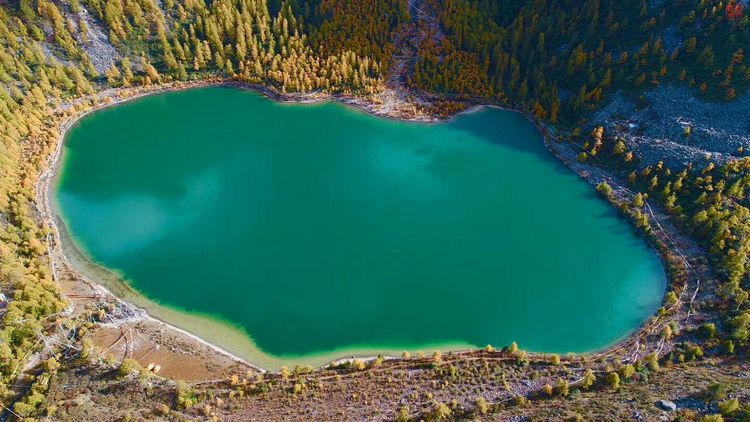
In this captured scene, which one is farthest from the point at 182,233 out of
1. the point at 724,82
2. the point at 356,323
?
the point at 724,82

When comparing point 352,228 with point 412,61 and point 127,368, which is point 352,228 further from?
point 412,61

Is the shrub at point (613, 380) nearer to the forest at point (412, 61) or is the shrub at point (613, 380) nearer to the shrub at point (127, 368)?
the forest at point (412, 61)

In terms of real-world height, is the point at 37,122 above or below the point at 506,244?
above

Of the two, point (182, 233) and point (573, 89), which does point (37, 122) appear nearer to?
point (182, 233)

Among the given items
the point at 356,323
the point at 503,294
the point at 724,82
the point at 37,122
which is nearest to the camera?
the point at 356,323

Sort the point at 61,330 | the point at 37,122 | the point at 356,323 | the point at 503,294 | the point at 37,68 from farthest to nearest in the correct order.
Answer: the point at 37,68
the point at 37,122
the point at 503,294
the point at 356,323
the point at 61,330

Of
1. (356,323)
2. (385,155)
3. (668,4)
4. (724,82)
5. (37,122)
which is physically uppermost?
(668,4)

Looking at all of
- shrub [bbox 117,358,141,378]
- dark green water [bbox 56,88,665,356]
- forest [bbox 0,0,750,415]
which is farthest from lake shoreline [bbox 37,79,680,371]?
shrub [bbox 117,358,141,378]

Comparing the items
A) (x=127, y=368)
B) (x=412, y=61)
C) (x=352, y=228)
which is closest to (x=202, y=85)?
(x=412, y=61)
